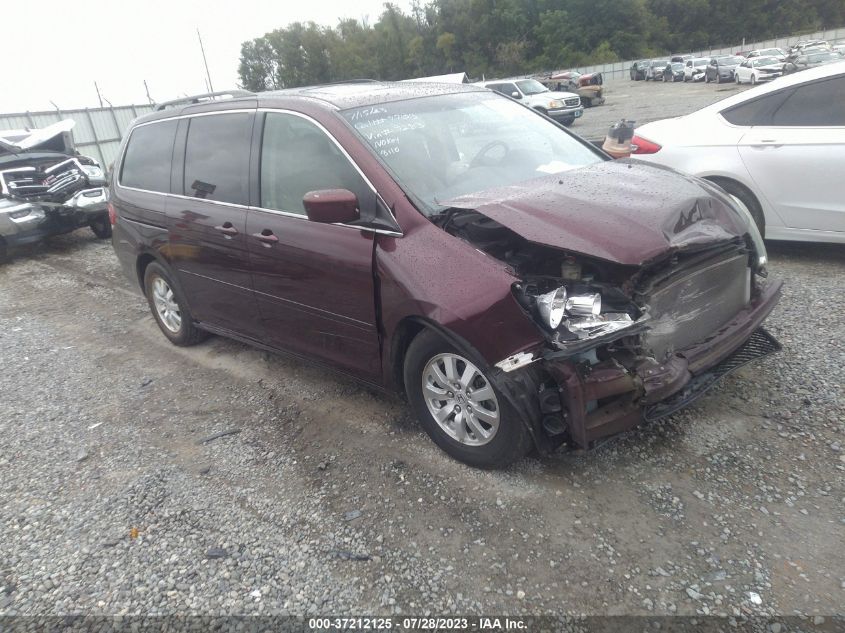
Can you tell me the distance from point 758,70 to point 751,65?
202 centimetres

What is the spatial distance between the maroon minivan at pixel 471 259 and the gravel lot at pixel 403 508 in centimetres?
36

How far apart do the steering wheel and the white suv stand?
1805 cm

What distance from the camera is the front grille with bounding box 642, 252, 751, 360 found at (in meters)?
2.85

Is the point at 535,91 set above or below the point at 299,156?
below

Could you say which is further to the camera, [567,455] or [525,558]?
[567,455]

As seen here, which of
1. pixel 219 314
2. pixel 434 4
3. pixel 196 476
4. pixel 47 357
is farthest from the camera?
pixel 434 4

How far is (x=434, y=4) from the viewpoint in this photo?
282 feet

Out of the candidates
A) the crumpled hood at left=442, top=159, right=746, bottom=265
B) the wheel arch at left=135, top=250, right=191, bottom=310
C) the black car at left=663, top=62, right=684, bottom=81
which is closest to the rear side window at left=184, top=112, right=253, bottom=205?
the wheel arch at left=135, top=250, right=191, bottom=310

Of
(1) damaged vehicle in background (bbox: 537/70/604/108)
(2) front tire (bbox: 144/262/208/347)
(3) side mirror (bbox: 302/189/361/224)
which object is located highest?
(3) side mirror (bbox: 302/189/361/224)

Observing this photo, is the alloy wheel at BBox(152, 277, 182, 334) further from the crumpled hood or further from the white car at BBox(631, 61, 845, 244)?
the white car at BBox(631, 61, 845, 244)

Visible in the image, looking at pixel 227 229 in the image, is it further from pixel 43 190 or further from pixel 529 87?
pixel 529 87

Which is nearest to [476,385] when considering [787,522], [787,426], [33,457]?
[787,522]

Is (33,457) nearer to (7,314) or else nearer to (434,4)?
(7,314)

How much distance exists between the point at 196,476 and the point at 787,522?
2.96 meters
